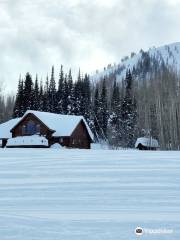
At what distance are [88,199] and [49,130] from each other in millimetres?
48844

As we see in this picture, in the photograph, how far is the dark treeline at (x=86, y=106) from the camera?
280 ft

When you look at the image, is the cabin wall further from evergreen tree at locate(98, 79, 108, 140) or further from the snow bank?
evergreen tree at locate(98, 79, 108, 140)

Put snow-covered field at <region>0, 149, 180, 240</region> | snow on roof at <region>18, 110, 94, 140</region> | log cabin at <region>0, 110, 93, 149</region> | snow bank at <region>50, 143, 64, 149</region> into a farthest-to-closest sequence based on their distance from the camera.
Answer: snow on roof at <region>18, 110, 94, 140</region>
log cabin at <region>0, 110, 93, 149</region>
snow bank at <region>50, 143, 64, 149</region>
snow-covered field at <region>0, 149, 180, 240</region>

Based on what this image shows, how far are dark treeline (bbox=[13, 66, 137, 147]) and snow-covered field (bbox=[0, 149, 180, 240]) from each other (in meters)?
67.2

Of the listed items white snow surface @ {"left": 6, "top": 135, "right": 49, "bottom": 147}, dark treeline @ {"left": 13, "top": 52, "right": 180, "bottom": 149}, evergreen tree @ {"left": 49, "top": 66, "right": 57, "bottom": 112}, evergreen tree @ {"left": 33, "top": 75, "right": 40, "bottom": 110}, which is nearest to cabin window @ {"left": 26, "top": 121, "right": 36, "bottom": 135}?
white snow surface @ {"left": 6, "top": 135, "right": 49, "bottom": 147}

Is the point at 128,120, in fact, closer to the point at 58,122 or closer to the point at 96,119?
the point at 96,119

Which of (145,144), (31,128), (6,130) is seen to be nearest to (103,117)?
(145,144)

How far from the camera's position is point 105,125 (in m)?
91.6

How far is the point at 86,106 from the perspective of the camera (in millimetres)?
94688

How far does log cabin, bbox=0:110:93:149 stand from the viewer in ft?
186

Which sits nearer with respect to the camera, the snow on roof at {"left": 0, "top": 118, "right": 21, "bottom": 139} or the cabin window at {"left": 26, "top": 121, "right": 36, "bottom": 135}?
the cabin window at {"left": 26, "top": 121, "right": 36, "bottom": 135}

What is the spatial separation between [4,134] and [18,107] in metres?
23.7

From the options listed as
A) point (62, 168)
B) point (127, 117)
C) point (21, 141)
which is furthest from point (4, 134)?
point (62, 168)

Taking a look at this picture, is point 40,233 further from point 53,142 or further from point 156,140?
point 156,140
